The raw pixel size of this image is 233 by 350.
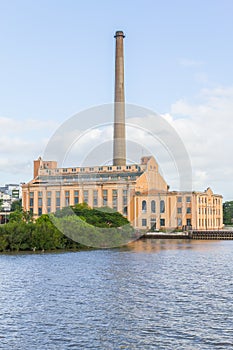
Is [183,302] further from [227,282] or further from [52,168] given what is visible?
[52,168]

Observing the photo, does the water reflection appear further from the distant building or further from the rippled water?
the distant building

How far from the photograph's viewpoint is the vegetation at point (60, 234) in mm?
84562

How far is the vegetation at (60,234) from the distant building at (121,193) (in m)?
41.4

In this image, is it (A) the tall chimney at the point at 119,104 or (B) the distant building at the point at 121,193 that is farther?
(B) the distant building at the point at 121,193

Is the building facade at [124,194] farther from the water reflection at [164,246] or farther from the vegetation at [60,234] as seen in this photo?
the vegetation at [60,234]

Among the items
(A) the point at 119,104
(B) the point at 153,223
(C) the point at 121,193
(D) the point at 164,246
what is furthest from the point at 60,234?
(B) the point at 153,223

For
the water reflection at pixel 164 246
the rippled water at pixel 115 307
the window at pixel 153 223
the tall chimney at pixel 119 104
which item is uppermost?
the tall chimney at pixel 119 104

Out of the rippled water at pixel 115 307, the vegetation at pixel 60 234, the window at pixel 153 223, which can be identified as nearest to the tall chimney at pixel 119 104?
the window at pixel 153 223

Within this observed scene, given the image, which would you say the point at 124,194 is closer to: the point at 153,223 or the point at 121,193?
the point at 121,193

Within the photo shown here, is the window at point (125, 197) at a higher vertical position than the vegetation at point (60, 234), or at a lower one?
higher

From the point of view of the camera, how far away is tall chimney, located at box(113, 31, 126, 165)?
14300 cm

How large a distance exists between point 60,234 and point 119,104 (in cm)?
6327

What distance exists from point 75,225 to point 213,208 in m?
97.7

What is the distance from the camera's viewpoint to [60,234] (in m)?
89.7
